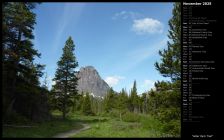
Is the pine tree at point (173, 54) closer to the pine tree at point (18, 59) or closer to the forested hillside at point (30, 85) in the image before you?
the forested hillside at point (30, 85)

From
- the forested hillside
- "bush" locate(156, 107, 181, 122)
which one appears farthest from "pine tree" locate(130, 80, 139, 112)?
"bush" locate(156, 107, 181, 122)

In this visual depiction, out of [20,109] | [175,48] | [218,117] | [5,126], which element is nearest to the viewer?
[218,117]

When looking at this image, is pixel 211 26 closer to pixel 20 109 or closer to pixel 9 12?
pixel 9 12

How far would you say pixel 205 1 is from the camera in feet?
36.4

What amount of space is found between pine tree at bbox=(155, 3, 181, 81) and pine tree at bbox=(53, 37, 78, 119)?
27906 millimetres

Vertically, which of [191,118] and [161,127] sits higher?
[191,118]

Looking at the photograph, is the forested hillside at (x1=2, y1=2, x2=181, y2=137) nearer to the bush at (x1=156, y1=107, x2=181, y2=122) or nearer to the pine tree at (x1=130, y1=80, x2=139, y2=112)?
the bush at (x1=156, y1=107, x2=181, y2=122)

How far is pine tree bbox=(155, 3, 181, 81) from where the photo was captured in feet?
77.6

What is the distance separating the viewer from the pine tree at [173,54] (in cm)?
2364

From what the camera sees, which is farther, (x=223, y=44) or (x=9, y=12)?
(x=9, y=12)

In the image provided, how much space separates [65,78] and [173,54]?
31.5 meters

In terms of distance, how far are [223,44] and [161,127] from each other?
1504 cm

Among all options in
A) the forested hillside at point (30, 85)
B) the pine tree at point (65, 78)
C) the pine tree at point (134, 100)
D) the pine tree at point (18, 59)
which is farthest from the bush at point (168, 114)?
the pine tree at point (134, 100)

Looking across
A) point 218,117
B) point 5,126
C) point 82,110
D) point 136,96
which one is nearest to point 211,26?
point 218,117
